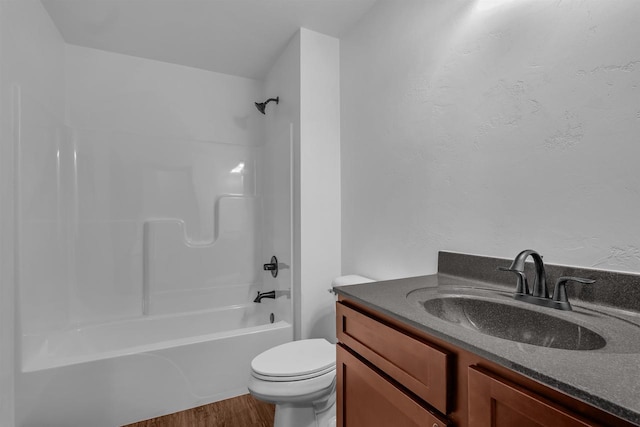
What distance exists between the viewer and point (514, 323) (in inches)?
35.3

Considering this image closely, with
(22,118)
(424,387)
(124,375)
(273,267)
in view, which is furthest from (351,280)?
(22,118)

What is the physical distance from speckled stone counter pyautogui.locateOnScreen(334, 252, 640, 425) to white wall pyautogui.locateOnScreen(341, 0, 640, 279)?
0.07m

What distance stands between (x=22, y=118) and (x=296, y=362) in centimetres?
188

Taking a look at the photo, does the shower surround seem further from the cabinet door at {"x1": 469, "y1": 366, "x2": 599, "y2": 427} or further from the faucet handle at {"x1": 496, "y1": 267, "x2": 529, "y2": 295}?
the cabinet door at {"x1": 469, "y1": 366, "x2": 599, "y2": 427}

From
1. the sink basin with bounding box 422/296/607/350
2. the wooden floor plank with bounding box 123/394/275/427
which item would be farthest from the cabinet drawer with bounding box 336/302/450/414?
the wooden floor plank with bounding box 123/394/275/427

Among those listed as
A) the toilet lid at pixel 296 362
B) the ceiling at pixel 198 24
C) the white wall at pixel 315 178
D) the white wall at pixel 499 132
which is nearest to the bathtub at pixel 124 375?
the white wall at pixel 315 178

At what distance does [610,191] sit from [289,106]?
193 centimetres

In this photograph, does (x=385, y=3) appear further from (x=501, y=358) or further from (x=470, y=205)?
(x=501, y=358)

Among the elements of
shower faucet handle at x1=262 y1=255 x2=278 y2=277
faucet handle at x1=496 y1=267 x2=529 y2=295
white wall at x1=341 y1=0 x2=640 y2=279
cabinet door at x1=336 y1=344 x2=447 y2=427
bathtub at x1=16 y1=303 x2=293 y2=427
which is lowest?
bathtub at x1=16 y1=303 x2=293 y2=427

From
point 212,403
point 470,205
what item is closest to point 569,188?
point 470,205

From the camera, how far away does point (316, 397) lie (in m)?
1.40

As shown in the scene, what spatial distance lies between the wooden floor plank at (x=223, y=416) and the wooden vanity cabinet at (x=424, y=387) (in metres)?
0.96

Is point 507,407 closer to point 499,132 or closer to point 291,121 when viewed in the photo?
point 499,132

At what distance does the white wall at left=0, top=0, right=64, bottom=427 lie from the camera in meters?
1.38
